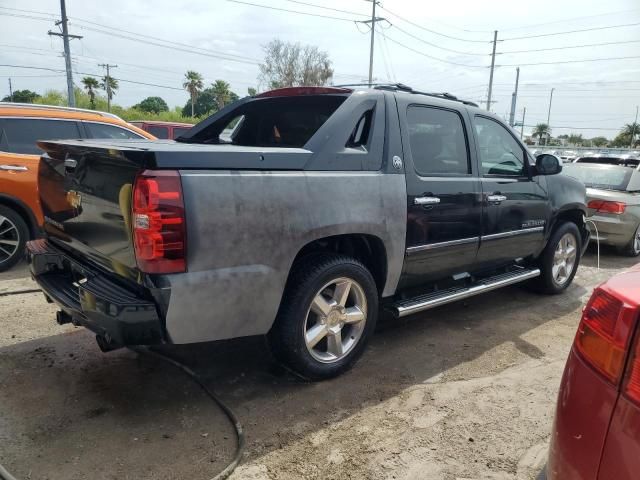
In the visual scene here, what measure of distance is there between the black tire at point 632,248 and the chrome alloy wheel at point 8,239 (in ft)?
27.5

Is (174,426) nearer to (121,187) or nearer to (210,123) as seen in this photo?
(121,187)

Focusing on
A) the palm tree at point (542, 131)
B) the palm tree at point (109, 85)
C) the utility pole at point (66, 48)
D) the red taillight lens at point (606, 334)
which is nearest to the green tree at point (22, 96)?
the palm tree at point (109, 85)

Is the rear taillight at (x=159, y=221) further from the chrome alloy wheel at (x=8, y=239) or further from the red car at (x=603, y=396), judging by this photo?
the chrome alloy wheel at (x=8, y=239)

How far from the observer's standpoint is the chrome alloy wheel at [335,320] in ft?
10.4

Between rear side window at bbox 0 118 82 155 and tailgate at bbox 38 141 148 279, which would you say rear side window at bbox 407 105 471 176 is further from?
rear side window at bbox 0 118 82 155

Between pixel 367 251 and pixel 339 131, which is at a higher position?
pixel 339 131

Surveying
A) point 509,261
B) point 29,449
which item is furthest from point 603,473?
point 509,261

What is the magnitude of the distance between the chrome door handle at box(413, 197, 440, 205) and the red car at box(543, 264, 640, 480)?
194 centimetres

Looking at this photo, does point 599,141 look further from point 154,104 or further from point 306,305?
point 306,305

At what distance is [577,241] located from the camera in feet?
18.2

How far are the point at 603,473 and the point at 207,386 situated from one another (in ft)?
7.89

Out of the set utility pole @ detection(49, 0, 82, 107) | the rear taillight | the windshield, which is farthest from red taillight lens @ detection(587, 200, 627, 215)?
utility pole @ detection(49, 0, 82, 107)

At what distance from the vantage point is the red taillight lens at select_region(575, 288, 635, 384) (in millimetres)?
1425

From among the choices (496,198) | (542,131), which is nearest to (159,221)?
(496,198)
